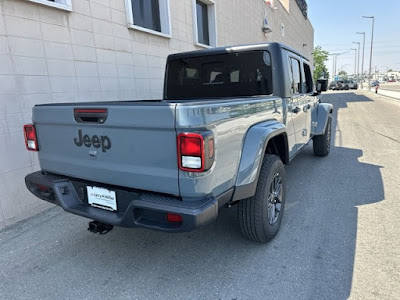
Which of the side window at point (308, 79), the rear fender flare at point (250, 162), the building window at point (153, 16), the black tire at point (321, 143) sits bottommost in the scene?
the black tire at point (321, 143)

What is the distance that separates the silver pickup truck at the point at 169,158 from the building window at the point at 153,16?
12.5 feet

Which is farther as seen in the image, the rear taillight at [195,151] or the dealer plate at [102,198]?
the dealer plate at [102,198]

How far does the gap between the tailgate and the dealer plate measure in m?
0.08

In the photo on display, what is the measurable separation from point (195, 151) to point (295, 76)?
2.70 meters

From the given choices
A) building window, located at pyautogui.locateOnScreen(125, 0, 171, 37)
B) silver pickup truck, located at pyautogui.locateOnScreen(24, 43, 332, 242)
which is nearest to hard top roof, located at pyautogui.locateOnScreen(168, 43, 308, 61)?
silver pickup truck, located at pyautogui.locateOnScreen(24, 43, 332, 242)

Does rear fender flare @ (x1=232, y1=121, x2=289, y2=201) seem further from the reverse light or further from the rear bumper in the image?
the reverse light

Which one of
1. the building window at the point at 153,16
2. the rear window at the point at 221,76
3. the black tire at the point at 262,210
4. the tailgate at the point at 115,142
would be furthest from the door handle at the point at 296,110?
the building window at the point at 153,16

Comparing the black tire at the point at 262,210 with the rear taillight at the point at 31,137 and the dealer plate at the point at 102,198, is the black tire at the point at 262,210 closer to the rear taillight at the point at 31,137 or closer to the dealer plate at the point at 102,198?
the dealer plate at the point at 102,198

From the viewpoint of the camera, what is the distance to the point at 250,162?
2471 mm

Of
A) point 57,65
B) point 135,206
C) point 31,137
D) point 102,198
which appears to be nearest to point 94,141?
point 102,198

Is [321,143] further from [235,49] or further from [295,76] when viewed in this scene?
[235,49]

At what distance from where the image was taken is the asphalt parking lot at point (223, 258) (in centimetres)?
236

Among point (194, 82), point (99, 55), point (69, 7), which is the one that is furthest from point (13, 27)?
point (194, 82)

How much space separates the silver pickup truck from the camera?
1976 mm
